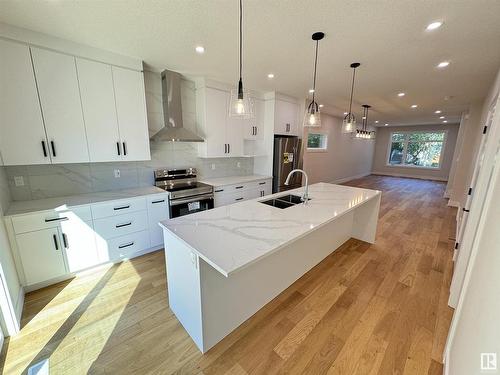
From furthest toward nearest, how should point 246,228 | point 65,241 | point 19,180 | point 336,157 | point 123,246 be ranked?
point 336,157
point 123,246
point 19,180
point 65,241
point 246,228

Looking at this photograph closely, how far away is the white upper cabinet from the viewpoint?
425 centimetres

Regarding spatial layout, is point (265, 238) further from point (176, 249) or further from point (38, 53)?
point (38, 53)

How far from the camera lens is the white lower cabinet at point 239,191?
346 centimetres

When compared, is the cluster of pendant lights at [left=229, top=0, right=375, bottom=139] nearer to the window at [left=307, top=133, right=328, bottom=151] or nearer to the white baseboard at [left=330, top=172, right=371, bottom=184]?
the window at [left=307, top=133, right=328, bottom=151]

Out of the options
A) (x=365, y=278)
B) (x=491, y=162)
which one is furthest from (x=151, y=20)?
(x=365, y=278)

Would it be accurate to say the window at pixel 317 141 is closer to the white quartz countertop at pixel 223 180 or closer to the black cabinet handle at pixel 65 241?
the white quartz countertop at pixel 223 180

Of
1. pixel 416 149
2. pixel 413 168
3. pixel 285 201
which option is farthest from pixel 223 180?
pixel 416 149

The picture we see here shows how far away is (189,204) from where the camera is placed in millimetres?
3055

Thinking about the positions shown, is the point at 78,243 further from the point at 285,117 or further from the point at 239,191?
the point at 285,117

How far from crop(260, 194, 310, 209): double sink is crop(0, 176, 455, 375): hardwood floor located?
2.92 ft

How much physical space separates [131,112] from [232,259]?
254 cm

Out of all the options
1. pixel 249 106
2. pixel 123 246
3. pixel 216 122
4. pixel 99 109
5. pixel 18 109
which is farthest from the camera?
pixel 216 122

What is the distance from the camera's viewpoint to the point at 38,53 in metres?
2.03

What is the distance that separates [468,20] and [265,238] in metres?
2.56
